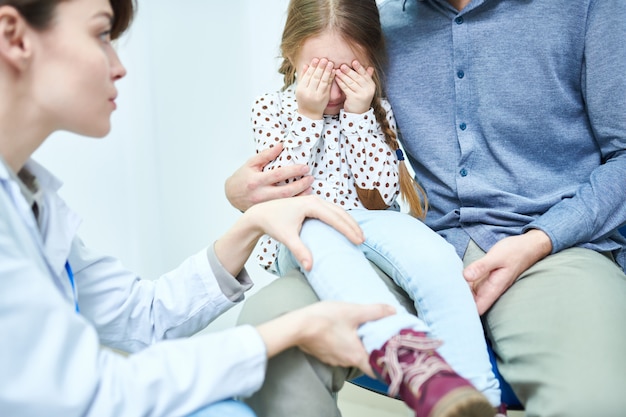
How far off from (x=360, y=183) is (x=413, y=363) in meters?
0.58

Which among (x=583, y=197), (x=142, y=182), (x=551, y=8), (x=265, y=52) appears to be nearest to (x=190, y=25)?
(x=265, y=52)

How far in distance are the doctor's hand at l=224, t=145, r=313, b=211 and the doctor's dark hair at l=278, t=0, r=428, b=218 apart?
211 mm

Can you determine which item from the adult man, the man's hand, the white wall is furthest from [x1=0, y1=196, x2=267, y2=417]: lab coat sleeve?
the white wall

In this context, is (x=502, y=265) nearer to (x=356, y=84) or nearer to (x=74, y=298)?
(x=356, y=84)

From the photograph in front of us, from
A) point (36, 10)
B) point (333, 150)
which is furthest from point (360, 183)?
point (36, 10)

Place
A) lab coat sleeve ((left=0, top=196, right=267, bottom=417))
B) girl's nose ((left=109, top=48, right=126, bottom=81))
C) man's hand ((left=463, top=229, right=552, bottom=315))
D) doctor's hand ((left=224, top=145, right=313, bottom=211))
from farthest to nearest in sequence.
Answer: doctor's hand ((left=224, top=145, right=313, bottom=211))
man's hand ((left=463, top=229, right=552, bottom=315))
girl's nose ((left=109, top=48, right=126, bottom=81))
lab coat sleeve ((left=0, top=196, right=267, bottom=417))

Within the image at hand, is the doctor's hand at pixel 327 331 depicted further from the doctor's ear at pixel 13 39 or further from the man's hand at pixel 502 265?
the doctor's ear at pixel 13 39

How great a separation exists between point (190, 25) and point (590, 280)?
5.36 feet

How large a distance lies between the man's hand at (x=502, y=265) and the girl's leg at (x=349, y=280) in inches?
7.2

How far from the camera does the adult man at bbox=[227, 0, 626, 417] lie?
0.97m

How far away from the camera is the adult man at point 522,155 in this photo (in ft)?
3.19

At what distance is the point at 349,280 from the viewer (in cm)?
93

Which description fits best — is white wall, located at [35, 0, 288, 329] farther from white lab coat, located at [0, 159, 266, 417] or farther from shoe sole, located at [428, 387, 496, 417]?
shoe sole, located at [428, 387, 496, 417]

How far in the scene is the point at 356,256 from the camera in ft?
3.24
